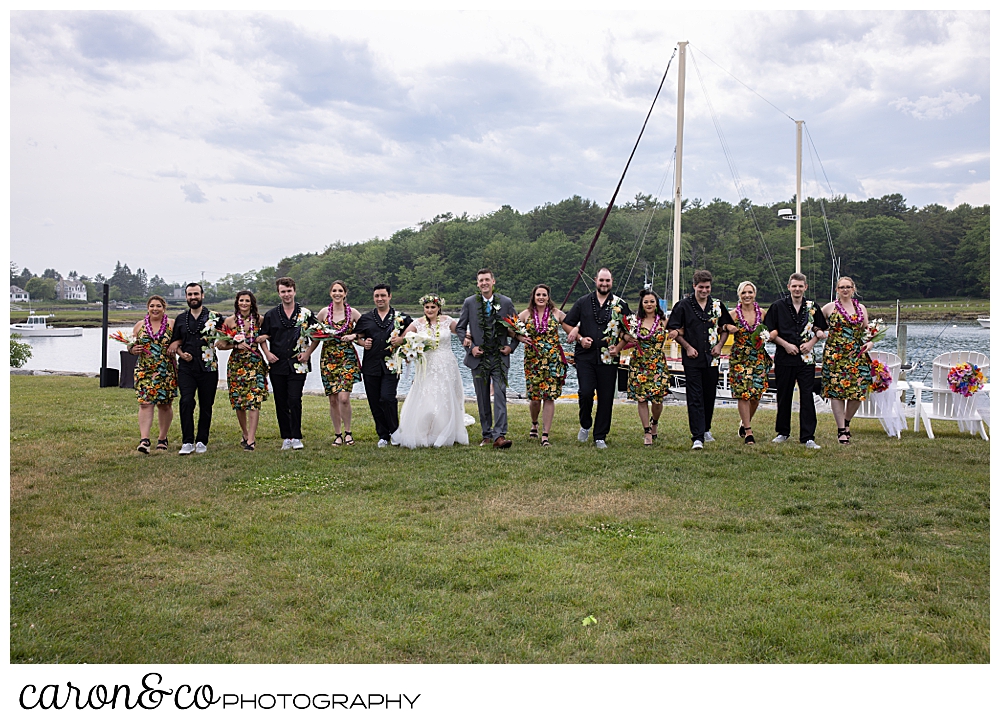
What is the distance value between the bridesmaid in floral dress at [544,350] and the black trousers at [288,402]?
2.72 meters

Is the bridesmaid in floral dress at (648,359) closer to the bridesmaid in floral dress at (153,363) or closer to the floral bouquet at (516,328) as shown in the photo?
the floral bouquet at (516,328)

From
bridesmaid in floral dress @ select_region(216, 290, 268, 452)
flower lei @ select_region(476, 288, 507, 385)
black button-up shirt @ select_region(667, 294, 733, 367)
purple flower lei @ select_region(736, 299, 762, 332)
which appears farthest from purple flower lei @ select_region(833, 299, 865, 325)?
bridesmaid in floral dress @ select_region(216, 290, 268, 452)

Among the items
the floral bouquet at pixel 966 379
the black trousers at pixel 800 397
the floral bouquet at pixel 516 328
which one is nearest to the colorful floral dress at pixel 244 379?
the floral bouquet at pixel 516 328

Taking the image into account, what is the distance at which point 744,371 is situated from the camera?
952 centimetres

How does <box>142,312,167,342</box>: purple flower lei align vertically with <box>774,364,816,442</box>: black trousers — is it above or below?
above

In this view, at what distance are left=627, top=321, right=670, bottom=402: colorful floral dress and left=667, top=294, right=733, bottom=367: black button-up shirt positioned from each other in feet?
0.73

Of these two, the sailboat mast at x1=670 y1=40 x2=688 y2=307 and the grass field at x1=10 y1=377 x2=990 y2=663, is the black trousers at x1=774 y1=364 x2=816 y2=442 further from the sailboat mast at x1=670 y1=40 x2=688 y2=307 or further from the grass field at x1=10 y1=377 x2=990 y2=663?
the sailboat mast at x1=670 y1=40 x2=688 y2=307

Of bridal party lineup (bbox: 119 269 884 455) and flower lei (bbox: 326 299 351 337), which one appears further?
flower lei (bbox: 326 299 351 337)

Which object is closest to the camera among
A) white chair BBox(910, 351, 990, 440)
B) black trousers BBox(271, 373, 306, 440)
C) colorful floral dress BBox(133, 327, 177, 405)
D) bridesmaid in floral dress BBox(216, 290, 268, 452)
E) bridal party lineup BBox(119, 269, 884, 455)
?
colorful floral dress BBox(133, 327, 177, 405)

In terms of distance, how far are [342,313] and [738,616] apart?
251 inches

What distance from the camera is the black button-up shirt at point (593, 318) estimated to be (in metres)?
9.24

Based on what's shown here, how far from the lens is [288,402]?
9242 millimetres

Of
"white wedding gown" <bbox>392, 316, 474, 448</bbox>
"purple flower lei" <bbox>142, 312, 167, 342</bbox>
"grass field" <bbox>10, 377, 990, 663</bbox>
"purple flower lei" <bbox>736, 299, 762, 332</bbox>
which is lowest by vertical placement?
"grass field" <bbox>10, 377, 990, 663</bbox>

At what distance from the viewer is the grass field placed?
13.1 ft
